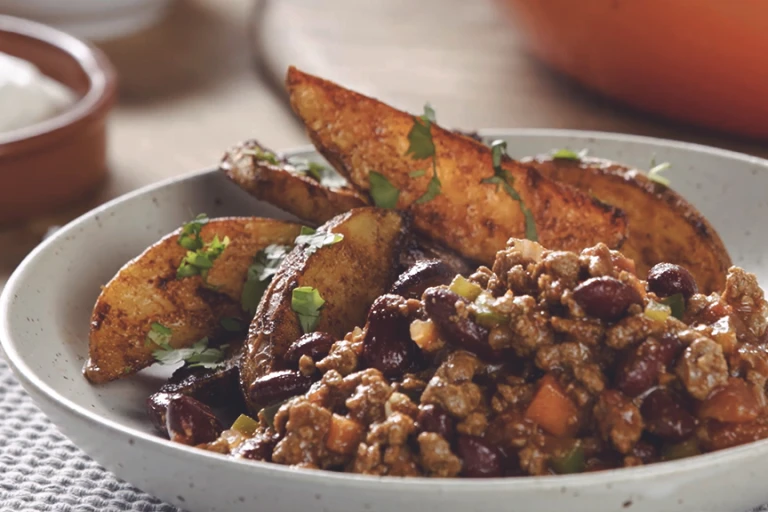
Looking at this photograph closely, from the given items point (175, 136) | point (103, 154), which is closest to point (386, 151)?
point (103, 154)

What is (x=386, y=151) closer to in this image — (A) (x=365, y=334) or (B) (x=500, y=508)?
(A) (x=365, y=334)

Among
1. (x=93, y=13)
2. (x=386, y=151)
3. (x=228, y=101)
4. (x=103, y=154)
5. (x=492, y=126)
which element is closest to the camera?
(x=386, y=151)

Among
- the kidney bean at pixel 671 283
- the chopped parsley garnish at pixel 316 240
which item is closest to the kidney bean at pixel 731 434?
the kidney bean at pixel 671 283

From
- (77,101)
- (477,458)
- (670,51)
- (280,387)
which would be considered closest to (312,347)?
(280,387)

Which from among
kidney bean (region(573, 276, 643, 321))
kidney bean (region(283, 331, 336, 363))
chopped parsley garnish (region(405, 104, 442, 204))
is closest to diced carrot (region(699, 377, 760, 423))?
kidney bean (region(573, 276, 643, 321))

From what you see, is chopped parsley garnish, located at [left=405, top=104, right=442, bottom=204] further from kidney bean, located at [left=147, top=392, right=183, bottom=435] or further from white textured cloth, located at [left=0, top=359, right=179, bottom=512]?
white textured cloth, located at [left=0, top=359, right=179, bottom=512]

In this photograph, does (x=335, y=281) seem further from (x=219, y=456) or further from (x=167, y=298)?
(x=219, y=456)
